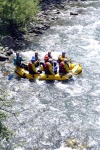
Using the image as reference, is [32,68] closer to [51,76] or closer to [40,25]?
[51,76]

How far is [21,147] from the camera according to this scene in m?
14.5

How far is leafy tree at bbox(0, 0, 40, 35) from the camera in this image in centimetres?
2647

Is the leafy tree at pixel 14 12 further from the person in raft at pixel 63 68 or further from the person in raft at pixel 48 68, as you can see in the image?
the person in raft at pixel 63 68

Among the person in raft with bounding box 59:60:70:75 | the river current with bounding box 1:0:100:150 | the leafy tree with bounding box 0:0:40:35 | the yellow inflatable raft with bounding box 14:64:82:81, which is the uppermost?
the leafy tree with bounding box 0:0:40:35

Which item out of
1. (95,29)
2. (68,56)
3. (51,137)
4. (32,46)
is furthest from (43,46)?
(51,137)

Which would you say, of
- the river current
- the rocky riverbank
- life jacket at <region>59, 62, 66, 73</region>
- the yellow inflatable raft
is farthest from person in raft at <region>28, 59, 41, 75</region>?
the rocky riverbank

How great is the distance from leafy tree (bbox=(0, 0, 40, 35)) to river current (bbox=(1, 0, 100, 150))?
2329 millimetres

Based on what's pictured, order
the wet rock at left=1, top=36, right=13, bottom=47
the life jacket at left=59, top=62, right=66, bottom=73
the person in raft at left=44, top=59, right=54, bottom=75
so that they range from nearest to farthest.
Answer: the person in raft at left=44, top=59, right=54, bottom=75 → the life jacket at left=59, top=62, right=66, bottom=73 → the wet rock at left=1, top=36, right=13, bottom=47

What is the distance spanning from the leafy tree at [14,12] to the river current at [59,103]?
233 centimetres

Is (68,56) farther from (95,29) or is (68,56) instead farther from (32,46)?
(95,29)

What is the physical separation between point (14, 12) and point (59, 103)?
1153cm

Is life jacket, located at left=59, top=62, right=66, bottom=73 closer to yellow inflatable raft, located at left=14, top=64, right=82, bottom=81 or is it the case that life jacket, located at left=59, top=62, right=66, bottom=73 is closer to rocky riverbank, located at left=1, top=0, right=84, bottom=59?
yellow inflatable raft, located at left=14, top=64, right=82, bottom=81

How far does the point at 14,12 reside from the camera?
87.8 feet

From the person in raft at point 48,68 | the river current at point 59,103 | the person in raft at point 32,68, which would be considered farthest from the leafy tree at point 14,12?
the person in raft at point 48,68
